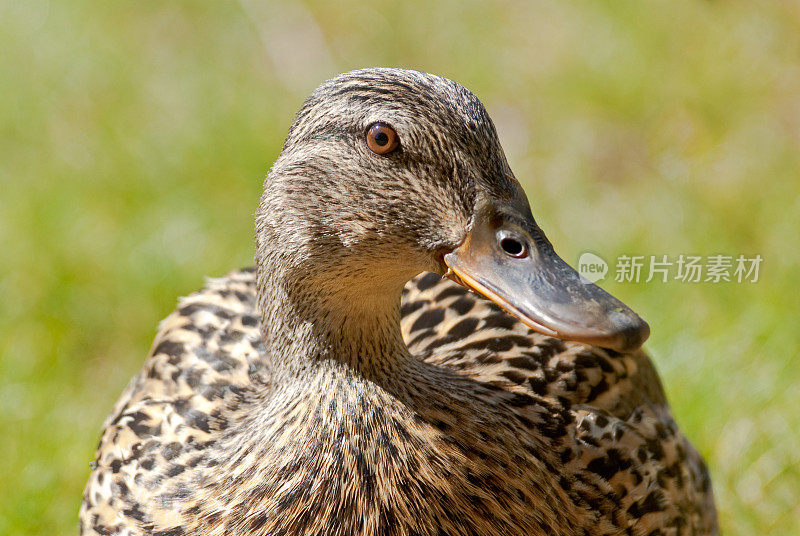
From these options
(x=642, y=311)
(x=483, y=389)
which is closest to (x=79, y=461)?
(x=483, y=389)

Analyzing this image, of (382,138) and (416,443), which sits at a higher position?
(382,138)

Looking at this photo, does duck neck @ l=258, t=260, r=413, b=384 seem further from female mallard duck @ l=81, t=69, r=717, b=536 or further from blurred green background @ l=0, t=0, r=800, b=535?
blurred green background @ l=0, t=0, r=800, b=535

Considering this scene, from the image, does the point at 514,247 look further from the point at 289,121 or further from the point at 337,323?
the point at 289,121

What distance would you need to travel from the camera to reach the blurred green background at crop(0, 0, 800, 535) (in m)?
3.81

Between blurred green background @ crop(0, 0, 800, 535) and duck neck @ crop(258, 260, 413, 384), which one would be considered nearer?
duck neck @ crop(258, 260, 413, 384)

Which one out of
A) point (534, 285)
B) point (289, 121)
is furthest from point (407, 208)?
point (289, 121)

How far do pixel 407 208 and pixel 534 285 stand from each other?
1.01ft

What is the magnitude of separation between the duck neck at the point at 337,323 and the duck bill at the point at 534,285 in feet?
0.76

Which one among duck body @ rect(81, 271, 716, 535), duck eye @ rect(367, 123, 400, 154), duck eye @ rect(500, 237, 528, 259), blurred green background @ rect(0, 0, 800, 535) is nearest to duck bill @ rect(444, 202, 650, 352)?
duck eye @ rect(500, 237, 528, 259)

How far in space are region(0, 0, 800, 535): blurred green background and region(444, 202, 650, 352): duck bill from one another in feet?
6.14

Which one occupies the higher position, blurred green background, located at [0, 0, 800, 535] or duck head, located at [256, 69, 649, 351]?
blurred green background, located at [0, 0, 800, 535]

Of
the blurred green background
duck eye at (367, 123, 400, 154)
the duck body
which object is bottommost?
the duck body

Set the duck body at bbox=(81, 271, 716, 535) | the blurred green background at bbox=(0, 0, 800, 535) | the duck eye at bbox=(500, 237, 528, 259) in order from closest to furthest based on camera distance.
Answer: the duck eye at bbox=(500, 237, 528, 259) < the duck body at bbox=(81, 271, 716, 535) < the blurred green background at bbox=(0, 0, 800, 535)

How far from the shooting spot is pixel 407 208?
2.08 metres
